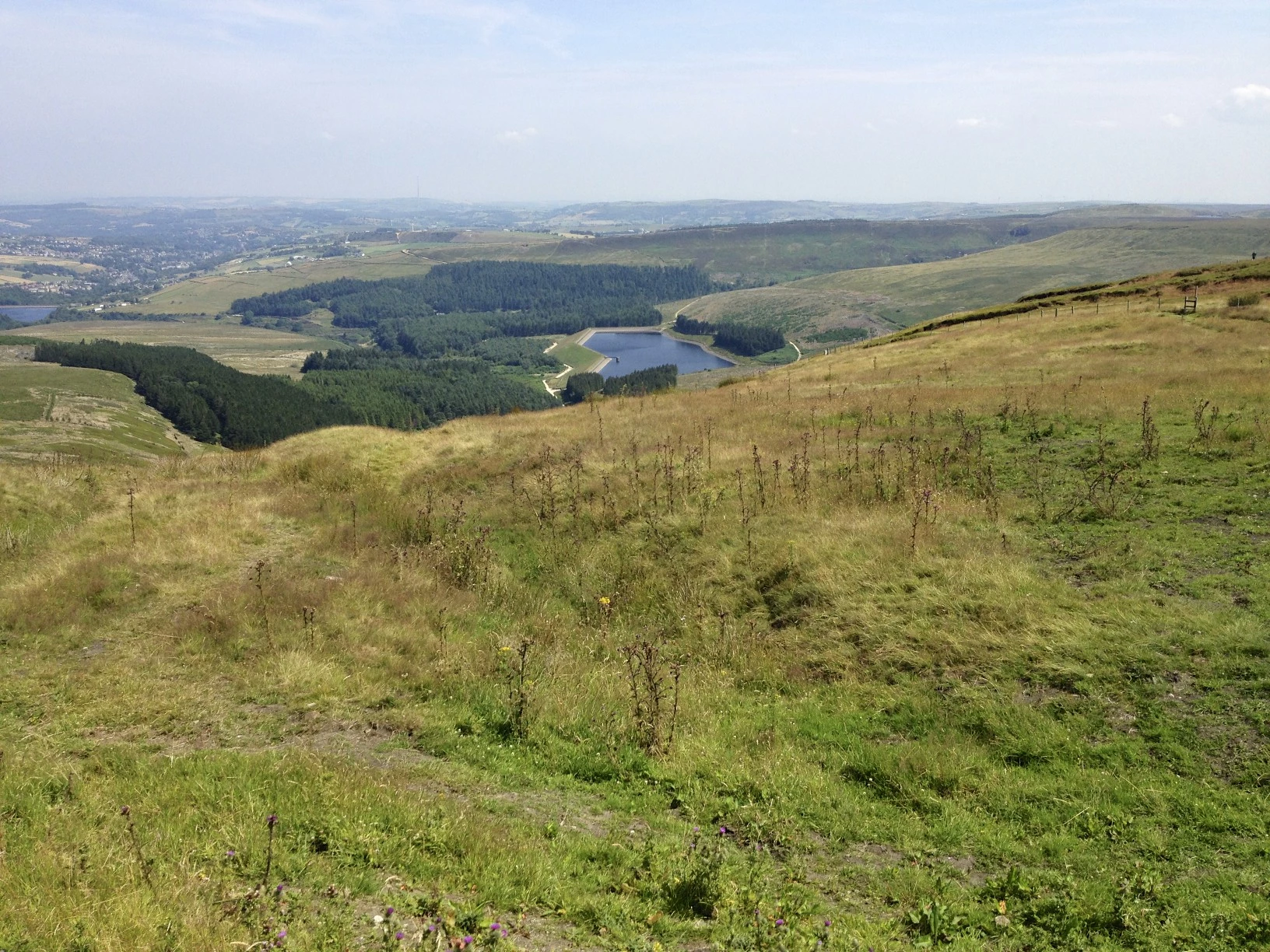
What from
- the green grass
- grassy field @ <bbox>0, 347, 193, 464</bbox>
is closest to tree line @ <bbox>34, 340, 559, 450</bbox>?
the green grass

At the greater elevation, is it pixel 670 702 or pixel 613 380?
pixel 670 702

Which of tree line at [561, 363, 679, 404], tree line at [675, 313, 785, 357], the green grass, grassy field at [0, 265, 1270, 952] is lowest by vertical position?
the green grass

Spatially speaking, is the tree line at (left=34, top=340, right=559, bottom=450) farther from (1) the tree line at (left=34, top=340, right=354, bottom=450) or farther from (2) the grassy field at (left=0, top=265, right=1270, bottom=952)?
(2) the grassy field at (left=0, top=265, right=1270, bottom=952)

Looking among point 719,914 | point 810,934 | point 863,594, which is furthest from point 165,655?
point 863,594

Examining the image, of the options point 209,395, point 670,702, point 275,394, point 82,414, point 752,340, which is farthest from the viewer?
point 752,340

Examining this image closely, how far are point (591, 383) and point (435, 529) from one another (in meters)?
126

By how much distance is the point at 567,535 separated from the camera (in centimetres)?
1563

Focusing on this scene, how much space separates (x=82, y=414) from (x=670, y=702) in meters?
131

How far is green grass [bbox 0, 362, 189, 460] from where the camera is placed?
287 feet

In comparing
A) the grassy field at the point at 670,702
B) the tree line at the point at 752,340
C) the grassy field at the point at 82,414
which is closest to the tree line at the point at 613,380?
the tree line at the point at 752,340

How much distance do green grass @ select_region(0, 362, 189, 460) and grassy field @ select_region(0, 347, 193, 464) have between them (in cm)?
9

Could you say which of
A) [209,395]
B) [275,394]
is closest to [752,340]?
[275,394]

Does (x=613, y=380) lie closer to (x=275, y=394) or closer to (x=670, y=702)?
(x=275, y=394)

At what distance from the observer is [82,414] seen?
355ft
